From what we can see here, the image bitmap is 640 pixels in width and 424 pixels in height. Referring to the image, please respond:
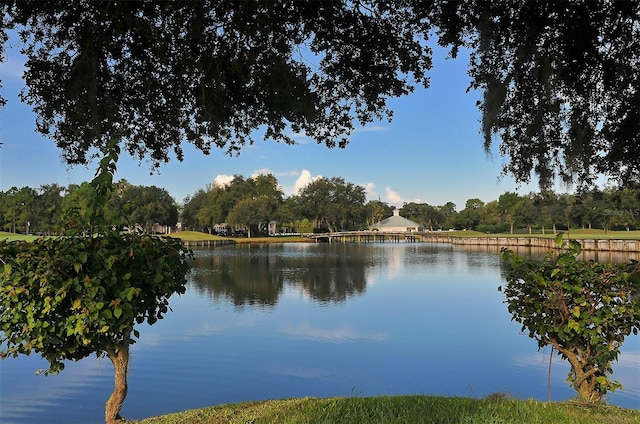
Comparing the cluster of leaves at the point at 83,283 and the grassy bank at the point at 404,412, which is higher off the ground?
the cluster of leaves at the point at 83,283

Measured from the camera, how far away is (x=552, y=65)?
3.12 meters

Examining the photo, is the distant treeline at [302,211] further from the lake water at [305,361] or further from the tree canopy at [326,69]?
the tree canopy at [326,69]

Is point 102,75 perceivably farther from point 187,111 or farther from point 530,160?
point 530,160

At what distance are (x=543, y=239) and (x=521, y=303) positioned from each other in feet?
139

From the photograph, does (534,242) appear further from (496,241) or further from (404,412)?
(404,412)

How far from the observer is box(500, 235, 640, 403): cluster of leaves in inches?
116

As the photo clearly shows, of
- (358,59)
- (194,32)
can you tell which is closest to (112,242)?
(194,32)

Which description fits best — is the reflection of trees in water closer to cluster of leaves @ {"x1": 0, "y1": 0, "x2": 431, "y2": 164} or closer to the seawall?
the seawall

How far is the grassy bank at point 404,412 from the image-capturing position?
238cm

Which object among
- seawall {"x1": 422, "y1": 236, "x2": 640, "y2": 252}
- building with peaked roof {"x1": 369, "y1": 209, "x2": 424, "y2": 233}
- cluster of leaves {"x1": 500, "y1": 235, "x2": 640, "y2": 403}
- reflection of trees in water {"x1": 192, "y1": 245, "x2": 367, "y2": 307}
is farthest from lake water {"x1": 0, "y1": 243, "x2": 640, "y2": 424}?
building with peaked roof {"x1": 369, "y1": 209, "x2": 424, "y2": 233}

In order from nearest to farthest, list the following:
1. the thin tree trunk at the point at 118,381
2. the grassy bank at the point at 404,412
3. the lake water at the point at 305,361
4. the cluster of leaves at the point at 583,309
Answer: the grassy bank at the point at 404,412 < the thin tree trunk at the point at 118,381 < the cluster of leaves at the point at 583,309 < the lake water at the point at 305,361

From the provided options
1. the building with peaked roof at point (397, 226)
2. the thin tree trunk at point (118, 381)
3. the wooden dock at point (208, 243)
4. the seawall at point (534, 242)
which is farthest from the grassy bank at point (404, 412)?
the building with peaked roof at point (397, 226)

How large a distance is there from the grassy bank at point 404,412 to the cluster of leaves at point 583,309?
322 millimetres

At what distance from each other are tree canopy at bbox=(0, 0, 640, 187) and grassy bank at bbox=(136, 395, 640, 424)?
5.27 feet
